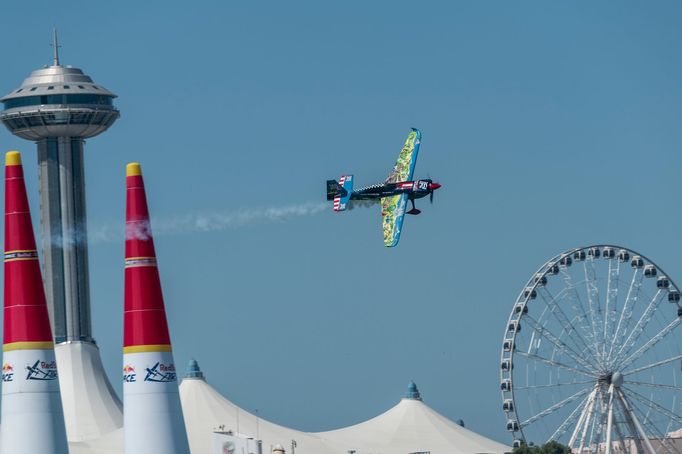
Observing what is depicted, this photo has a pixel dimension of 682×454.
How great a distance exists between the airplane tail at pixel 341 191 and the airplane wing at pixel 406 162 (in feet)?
8.77

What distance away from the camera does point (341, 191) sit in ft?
368

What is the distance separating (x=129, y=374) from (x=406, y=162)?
60192mm

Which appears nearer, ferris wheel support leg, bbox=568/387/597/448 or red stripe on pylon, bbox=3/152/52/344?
red stripe on pylon, bbox=3/152/52/344

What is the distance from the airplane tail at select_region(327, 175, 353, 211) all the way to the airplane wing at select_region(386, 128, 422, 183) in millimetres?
2674

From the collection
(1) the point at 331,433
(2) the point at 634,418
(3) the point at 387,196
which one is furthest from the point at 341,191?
(1) the point at 331,433

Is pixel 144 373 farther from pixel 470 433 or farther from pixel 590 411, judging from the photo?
pixel 470 433

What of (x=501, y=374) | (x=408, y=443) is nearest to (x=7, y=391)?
(x=501, y=374)

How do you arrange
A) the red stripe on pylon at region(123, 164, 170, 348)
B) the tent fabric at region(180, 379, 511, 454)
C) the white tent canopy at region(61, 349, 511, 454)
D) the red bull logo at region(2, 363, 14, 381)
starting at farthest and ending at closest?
the tent fabric at region(180, 379, 511, 454)
the white tent canopy at region(61, 349, 511, 454)
the red stripe on pylon at region(123, 164, 170, 348)
the red bull logo at region(2, 363, 14, 381)

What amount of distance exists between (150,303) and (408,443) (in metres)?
128

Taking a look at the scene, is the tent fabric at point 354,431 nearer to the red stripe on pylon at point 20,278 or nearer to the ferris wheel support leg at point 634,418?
the ferris wheel support leg at point 634,418

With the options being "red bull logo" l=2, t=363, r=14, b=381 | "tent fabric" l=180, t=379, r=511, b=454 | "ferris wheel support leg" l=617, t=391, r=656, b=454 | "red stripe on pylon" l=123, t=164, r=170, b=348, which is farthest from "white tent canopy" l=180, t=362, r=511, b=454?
"red bull logo" l=2, t=363, r=14, b=381

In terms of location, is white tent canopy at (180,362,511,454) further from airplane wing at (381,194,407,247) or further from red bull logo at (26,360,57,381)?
red bull logo at (26,360,57,381)

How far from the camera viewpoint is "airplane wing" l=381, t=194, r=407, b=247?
364 feet

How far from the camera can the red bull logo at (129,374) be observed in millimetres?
58844
